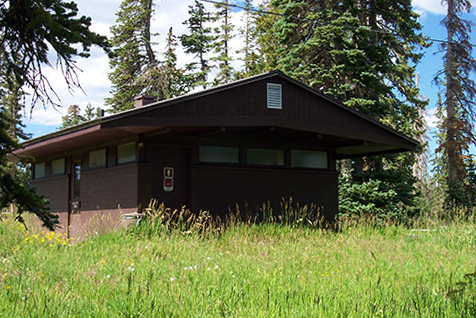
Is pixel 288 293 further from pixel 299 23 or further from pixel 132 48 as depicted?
pixel 132 48

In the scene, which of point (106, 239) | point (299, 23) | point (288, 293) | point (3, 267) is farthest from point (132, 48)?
point (288, 293)

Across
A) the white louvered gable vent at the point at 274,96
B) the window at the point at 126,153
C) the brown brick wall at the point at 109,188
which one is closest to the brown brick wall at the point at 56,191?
the brown brick wall at the point at 109,188

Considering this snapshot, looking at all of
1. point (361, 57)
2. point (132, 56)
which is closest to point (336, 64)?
point (361, 57)

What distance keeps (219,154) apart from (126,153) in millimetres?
2393

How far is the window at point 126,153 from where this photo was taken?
490 inches

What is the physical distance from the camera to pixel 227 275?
6957 millimetres

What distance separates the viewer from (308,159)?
49.1 feet

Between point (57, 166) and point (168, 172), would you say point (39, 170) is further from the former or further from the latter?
point (168, 172)

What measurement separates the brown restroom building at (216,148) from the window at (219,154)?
0.09 ft

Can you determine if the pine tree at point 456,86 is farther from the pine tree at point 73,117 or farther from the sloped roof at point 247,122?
the pine tree at point 73,117

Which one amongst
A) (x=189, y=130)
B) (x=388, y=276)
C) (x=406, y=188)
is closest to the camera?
(x=388, y=276)

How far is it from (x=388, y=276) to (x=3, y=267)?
5696 mm

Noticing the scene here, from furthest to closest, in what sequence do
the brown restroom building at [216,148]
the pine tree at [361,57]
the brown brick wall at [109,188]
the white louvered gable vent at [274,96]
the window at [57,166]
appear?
the pine tree at [361,57], the window at [57,166], the white louvered gable vent at [274,96], the brown brick wall at [109,188], the brown restroom building at [216,148]

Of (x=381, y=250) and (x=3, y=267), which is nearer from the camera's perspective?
(x=3, y=267)
